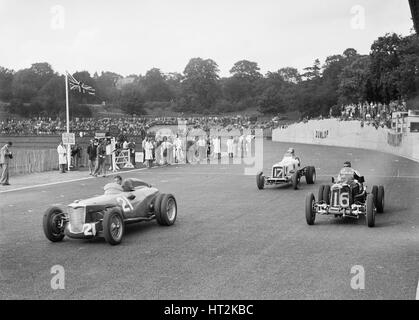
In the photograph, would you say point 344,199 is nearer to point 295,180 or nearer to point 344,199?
point 344,199

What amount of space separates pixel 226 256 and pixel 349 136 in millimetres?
48828

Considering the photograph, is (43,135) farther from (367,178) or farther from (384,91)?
(367,178)

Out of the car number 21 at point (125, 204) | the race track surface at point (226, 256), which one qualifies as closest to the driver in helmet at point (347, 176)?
the race track surface at point (226, 256)

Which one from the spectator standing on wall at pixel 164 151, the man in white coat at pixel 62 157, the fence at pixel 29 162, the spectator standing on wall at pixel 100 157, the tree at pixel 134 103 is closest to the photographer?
the spectator standing on wall at pixel 100 157

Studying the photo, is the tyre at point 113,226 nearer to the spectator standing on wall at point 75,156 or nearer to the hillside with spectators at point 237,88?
the spectator standing on wall at point 75,156

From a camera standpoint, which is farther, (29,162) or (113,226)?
(29,162)

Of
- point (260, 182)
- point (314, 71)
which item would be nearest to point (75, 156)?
point (260, 182)

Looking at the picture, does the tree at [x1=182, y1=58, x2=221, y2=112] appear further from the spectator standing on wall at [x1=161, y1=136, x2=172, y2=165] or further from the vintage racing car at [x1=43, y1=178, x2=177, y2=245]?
the vintage racing car at [x1=43, y1=178, x2=177, y2=245]

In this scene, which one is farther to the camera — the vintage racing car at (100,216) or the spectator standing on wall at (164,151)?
the spectator standing on wall at (164,151)

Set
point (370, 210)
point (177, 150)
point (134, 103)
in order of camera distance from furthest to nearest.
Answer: point (134, 103) → point (177, 150) → point (370, 210)

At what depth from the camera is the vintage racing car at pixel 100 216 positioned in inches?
388

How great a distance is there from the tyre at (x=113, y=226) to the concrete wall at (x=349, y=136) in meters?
26.1

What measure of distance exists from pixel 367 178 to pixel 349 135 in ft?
114

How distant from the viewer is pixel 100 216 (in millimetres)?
10305
